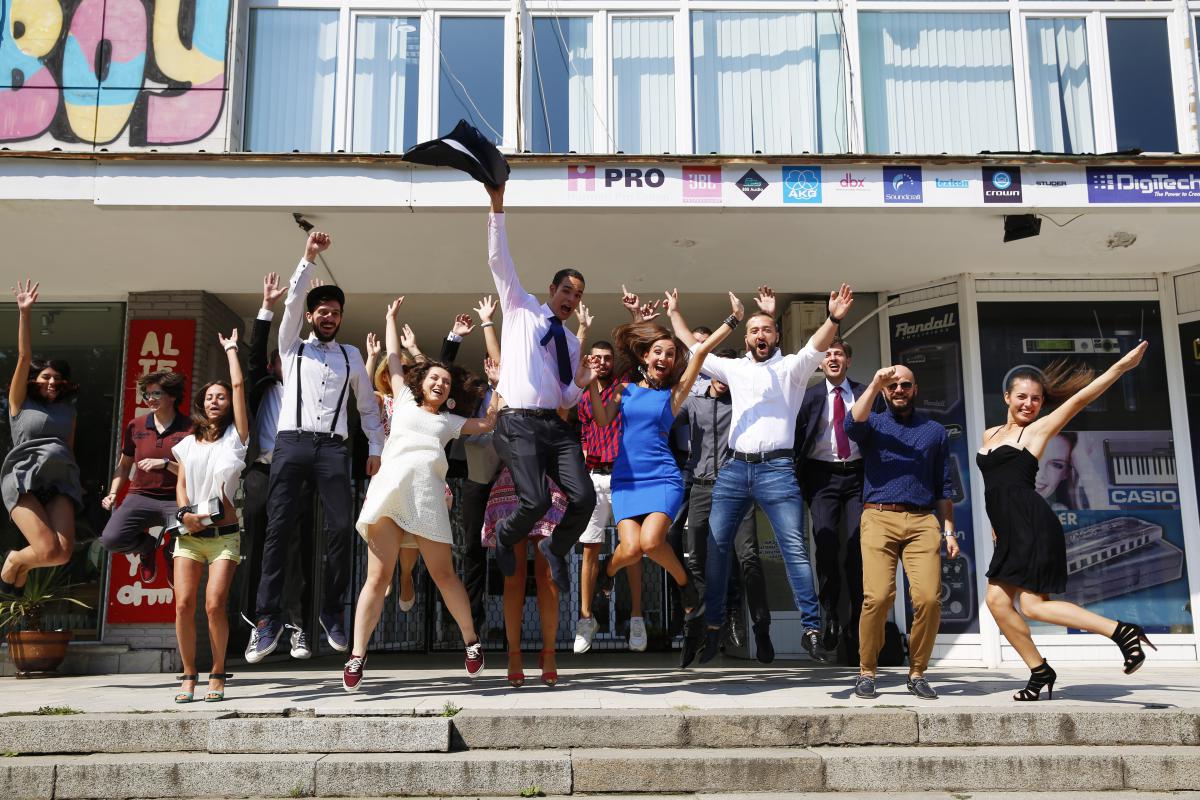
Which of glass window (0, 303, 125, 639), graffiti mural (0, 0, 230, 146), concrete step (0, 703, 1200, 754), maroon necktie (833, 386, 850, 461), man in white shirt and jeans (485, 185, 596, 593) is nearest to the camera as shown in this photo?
concrete step (0, 703, 1200, 754)

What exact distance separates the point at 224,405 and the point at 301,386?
55 centimetres

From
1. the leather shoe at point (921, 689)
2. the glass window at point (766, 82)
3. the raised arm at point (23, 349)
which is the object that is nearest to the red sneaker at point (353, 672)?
the raised arm at point (23, 349)

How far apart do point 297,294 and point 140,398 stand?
3.92 m

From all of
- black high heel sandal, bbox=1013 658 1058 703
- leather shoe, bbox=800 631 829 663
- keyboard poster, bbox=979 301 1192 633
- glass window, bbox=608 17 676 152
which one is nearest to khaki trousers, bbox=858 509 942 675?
leather shoe, bbox=800 631 829 663

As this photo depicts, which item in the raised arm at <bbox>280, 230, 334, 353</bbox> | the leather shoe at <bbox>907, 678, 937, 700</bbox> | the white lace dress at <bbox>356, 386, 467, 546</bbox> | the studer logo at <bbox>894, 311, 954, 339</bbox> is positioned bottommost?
the leather shoe at <bbox>907, 678, 937, 700</bbox>

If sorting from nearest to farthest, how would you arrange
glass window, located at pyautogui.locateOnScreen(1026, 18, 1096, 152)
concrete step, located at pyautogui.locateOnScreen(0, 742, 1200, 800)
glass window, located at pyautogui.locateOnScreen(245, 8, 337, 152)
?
concrete step, located at pyautogui.locateOnScreen(0, 742, 1200, 800), glass window, located at pyautogui.locateOnScreen(245, 8, 337, 152), glass window, located at pyautogui.locateOnScreen(1026, 18, 1096, 152)

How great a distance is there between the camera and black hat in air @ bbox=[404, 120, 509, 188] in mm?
5844

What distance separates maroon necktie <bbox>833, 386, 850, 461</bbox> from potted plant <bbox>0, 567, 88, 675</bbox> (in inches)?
263

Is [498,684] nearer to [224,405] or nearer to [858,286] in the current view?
[224,405]

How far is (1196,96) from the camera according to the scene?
28.1 feet

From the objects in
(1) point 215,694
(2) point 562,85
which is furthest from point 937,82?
(1) point 215,694

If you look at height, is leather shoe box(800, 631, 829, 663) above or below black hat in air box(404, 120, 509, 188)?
below

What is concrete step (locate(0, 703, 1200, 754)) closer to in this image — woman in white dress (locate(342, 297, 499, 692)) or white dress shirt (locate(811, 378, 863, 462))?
woman in white dress (locate(342, 297, 499, 692))

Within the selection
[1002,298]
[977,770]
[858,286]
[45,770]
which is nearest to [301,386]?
[45,770]
